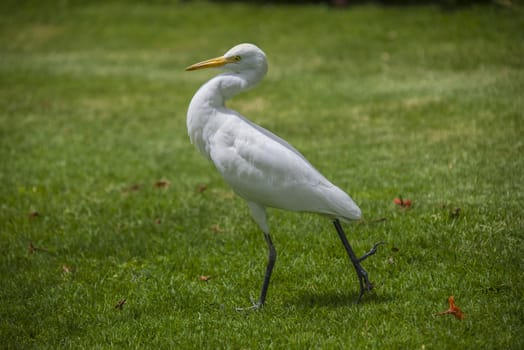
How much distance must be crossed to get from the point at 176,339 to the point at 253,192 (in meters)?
1.13

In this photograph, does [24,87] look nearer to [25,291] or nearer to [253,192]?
[25,291]

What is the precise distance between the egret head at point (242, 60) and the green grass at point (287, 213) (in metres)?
1.69

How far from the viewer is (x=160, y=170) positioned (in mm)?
8195

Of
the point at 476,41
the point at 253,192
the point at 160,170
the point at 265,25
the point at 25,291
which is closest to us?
the point at 253,192

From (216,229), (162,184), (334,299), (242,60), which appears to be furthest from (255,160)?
(162,184)

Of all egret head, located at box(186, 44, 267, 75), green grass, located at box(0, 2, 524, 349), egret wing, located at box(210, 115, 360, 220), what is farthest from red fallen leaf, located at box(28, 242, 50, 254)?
egret head, located at box(186, 44, 267, 75)

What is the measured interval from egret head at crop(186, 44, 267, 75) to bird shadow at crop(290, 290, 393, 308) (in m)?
1.71

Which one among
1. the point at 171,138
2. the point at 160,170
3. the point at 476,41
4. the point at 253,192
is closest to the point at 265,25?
the point at 476,41

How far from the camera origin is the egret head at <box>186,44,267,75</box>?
452 cm

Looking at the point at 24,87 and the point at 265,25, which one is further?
the point at 265,25

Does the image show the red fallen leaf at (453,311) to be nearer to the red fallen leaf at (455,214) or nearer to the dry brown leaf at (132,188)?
the red fallen leaf at (455,214)

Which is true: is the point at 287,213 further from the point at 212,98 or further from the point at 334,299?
the point at 212,98

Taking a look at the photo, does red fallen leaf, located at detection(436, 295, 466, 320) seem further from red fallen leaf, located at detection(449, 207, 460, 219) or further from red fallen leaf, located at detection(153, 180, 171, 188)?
red fallen leaf, located at detection(153, 180, 171, 188)

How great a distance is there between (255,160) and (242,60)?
78cm
